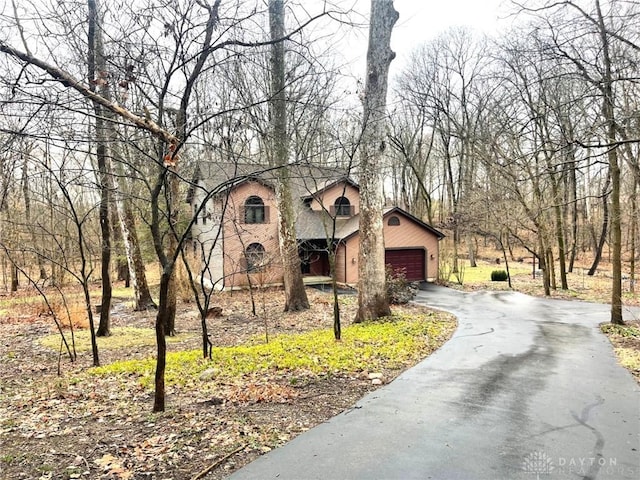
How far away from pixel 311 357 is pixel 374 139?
18.0ft

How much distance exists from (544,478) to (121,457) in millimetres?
3746

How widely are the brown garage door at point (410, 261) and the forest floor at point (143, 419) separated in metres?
17.0

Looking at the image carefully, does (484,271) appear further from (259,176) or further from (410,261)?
(259,176)

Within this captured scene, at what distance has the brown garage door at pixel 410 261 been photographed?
77.5ft

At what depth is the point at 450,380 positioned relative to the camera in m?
6.27

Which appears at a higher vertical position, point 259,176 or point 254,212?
point 254,212

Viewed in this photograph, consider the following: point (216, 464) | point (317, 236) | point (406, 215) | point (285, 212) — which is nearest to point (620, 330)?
point (285, 212)

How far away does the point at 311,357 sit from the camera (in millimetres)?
7371

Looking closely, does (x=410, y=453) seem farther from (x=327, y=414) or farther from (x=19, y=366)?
(x=19, y=366)

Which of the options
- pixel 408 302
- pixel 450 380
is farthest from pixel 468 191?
pixel 450 380

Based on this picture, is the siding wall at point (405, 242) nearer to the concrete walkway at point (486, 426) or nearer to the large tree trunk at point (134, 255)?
the large tree trunk at point (134, 255)

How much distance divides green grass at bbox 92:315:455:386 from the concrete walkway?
72cm

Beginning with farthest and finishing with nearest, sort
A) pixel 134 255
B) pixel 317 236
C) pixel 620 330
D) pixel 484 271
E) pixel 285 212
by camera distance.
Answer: pixel 484 271, pixel 317 236, pixel 134 255, pixel 285 212, pixel 620 330

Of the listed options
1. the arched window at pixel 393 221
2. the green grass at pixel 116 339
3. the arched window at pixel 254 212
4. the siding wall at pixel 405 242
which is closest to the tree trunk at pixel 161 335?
the green grass at pixel 116 339
